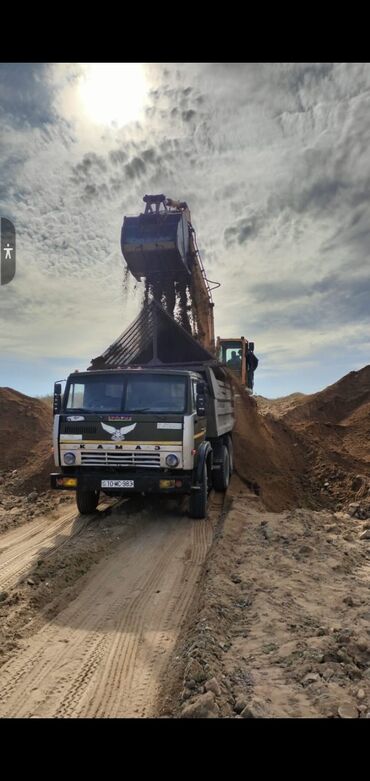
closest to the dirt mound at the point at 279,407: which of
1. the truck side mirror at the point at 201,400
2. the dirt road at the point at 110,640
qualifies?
the truck side mirror at the point at 201,400

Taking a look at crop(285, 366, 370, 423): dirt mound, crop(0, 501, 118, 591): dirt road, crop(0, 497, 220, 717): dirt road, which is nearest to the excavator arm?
crop(0, 501, 118, 591): dirt road

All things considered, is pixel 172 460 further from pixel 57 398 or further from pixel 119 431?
pixel 57 398

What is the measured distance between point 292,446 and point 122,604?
41.7ft

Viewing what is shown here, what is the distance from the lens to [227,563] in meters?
5.81

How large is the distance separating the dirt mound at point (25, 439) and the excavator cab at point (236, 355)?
740 centimetres

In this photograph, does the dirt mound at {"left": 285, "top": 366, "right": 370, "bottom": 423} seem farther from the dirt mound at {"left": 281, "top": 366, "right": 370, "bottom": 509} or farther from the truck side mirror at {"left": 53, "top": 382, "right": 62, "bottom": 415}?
the truck side mirror at {"left": 53, "top": 382, "right": 62, "bottom": 415}

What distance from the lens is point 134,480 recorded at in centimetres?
702

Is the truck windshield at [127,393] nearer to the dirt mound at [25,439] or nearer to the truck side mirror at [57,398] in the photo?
the truck side mirror at [57,398]

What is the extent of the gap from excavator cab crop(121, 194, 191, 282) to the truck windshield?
4460 millimetres

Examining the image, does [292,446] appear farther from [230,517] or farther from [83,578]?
[83,578]

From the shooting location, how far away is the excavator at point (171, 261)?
1095 centimetres

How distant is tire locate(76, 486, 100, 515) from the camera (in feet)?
26.7
